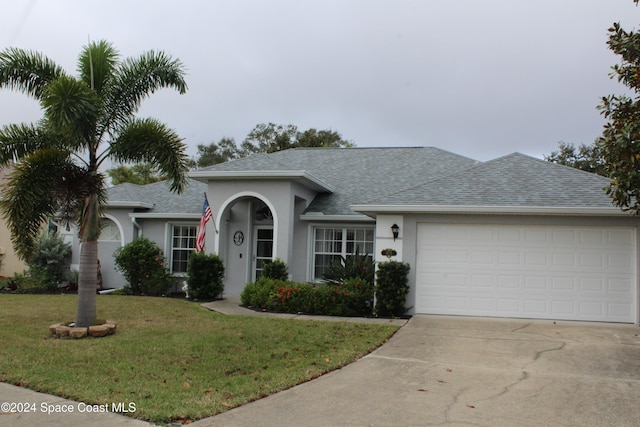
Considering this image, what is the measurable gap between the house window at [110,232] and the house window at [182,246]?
218 cm

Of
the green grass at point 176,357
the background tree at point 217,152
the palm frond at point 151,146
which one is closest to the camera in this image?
the green grass at point 176,357

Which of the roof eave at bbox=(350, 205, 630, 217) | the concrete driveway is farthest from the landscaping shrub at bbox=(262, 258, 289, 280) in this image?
the concrete driveway

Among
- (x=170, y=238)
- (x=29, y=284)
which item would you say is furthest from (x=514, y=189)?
(x=29, y=284)

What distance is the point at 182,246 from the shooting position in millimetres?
17703

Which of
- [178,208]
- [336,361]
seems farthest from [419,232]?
[178,208]

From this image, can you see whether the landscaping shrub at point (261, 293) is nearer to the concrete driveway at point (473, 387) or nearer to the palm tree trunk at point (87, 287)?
the concrete driveway at point (473, 387)

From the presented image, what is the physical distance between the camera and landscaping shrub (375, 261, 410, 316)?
12180 mm

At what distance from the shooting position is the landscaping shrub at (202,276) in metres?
14.7

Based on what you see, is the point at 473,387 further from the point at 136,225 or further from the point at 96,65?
the point at 136,225

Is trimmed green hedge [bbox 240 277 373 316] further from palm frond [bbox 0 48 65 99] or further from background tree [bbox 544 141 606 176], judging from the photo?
background tree [bbox 544 141 606 176]

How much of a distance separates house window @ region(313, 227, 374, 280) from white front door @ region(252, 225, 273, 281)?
1576mm

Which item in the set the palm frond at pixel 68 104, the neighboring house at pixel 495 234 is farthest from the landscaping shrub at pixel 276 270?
the palm frond at pixel 68 104

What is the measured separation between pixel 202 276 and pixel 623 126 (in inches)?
428

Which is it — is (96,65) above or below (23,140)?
above
